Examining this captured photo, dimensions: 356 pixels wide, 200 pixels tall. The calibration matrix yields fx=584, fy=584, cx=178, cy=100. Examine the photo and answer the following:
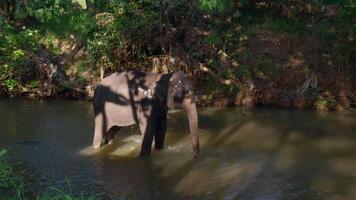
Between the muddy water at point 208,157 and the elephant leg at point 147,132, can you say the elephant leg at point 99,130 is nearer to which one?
the muddy water at point 208,157

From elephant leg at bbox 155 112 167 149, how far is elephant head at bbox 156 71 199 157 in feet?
1.90

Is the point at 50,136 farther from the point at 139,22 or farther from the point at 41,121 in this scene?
the point at 139,22

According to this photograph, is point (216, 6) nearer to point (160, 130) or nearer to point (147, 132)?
point (160, 130)

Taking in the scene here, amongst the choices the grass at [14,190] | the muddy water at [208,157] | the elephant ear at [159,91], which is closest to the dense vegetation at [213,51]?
the muddy water at [208,157]

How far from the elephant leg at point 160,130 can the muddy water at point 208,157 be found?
0.63ft

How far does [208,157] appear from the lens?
30.5 feet

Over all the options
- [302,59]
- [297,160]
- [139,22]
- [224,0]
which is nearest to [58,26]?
[139,22]

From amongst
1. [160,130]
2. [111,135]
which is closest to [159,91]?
[160,130]

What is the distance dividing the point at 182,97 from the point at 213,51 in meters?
5.53

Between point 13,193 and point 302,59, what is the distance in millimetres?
8962

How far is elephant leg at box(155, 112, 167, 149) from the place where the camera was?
9.60 m

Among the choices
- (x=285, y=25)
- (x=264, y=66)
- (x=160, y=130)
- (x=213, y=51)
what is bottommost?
(x=160, y=130)

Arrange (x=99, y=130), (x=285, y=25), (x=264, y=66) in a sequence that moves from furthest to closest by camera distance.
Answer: (x=285, y=25), (x=264, y=66), (x=99, y=130)

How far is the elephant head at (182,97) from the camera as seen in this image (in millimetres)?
8938
